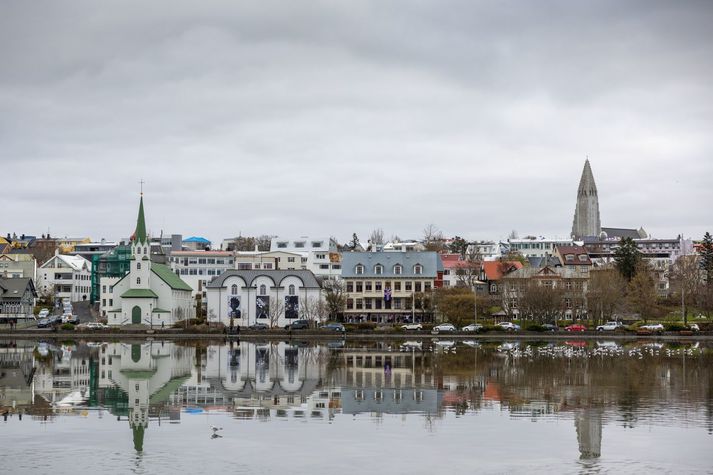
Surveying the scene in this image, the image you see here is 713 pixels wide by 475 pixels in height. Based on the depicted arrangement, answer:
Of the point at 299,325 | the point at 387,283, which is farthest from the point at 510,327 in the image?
the point at 387,283

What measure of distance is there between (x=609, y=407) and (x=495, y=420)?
16.2ft

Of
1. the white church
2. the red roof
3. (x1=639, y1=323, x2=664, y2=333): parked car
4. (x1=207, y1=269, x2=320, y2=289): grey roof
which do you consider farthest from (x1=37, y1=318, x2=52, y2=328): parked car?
(x1=639, y1=323, x2=664, y2=333): parked car

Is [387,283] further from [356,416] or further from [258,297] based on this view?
[356,416]

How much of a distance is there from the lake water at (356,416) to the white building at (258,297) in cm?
4545

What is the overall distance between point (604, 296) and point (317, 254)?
40.8 m

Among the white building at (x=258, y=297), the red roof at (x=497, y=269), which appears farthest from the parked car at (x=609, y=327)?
the white building at (x=258, y=297)

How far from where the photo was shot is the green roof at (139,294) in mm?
100688

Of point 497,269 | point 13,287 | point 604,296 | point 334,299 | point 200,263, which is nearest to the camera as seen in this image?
point 604,296

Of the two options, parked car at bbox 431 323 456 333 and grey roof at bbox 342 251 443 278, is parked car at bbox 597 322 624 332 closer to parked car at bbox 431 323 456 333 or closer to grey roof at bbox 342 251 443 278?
parked car at bbox 431 323 456 333

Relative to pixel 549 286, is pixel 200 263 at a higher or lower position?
higher

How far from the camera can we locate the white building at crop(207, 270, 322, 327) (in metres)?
104

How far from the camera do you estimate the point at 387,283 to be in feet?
359

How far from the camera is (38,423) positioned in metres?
30.4

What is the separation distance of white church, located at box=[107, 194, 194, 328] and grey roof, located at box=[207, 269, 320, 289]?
166 inches
